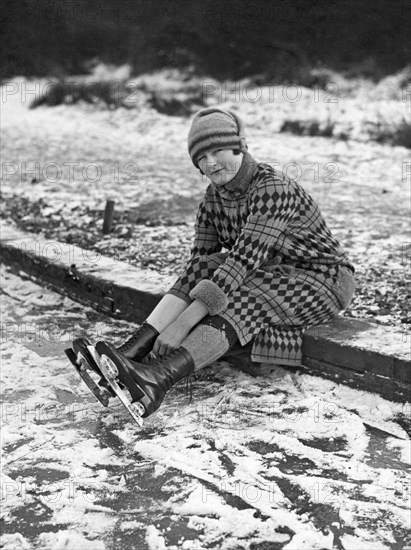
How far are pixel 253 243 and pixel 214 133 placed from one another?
1.62 ft

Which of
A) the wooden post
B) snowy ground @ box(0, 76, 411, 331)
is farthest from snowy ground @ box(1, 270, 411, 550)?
the wooden post

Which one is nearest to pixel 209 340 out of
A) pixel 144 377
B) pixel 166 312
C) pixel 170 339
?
pixel 170 339

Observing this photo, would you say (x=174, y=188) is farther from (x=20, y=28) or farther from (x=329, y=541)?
(x=20, y=28)

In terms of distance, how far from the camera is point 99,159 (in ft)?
33.3

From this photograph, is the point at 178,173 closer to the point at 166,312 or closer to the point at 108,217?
the point at 108,217

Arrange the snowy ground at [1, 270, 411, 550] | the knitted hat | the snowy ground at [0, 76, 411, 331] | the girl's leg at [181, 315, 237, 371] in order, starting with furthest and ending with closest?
the snowy ground at [0, 76, 411, 331], the knitted hat, the girl's leg at [181, 315, 237, 371], the snowy ground at [1, 270, 411, 550]

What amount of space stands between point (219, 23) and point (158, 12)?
1.32m

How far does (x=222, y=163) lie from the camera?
12.0ft

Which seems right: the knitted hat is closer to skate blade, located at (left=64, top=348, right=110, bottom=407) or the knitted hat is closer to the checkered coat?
the checkered coat

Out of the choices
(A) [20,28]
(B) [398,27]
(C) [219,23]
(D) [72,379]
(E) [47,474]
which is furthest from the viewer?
(A) [20,28]

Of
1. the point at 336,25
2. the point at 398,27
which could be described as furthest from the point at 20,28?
the point at 398,27

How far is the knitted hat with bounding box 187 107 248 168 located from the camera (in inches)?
142

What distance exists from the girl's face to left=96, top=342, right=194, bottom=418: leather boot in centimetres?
88

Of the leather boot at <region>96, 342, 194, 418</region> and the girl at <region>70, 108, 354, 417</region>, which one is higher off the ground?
the girl at <region>70, 108, 354, 417</region>
